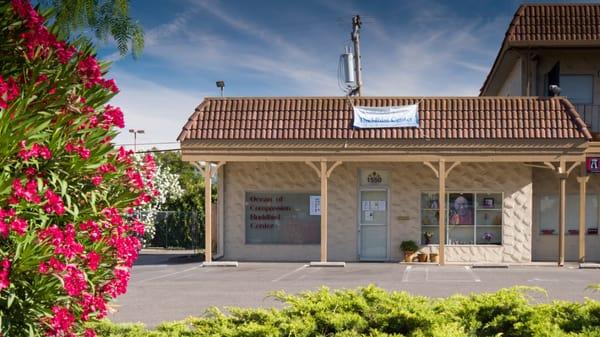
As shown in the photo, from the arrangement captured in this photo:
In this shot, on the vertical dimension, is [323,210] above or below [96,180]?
below

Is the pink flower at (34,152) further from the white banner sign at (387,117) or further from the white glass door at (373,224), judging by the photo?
the white glass door at (373,224)

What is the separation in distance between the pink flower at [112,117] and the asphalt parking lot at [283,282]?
238 inches

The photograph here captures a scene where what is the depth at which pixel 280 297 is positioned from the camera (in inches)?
266

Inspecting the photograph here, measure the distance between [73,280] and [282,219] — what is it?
57.8 feet

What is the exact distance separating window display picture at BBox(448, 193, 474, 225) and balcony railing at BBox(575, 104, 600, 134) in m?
5.00

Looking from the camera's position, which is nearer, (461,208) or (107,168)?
(107,168)

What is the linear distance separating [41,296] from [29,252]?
1.39 feet

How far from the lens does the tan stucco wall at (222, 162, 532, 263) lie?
2127 cm

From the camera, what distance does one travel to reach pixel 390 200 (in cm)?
2159

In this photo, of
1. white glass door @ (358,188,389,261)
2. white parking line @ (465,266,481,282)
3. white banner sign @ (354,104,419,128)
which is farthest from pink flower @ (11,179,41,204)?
white glass door @ (358,188,389,261)

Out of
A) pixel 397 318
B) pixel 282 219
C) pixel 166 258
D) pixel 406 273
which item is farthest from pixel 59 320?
pixel 166 258

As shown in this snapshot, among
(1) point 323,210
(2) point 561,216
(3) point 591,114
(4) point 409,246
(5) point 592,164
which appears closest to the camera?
(2) point 561,216

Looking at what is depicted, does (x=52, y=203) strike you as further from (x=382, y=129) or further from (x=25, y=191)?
(x=382, y=129)

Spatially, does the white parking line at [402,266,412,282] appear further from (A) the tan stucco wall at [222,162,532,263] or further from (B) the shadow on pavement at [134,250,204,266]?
(B) the shadow on pavement at [134,250,204,266]
